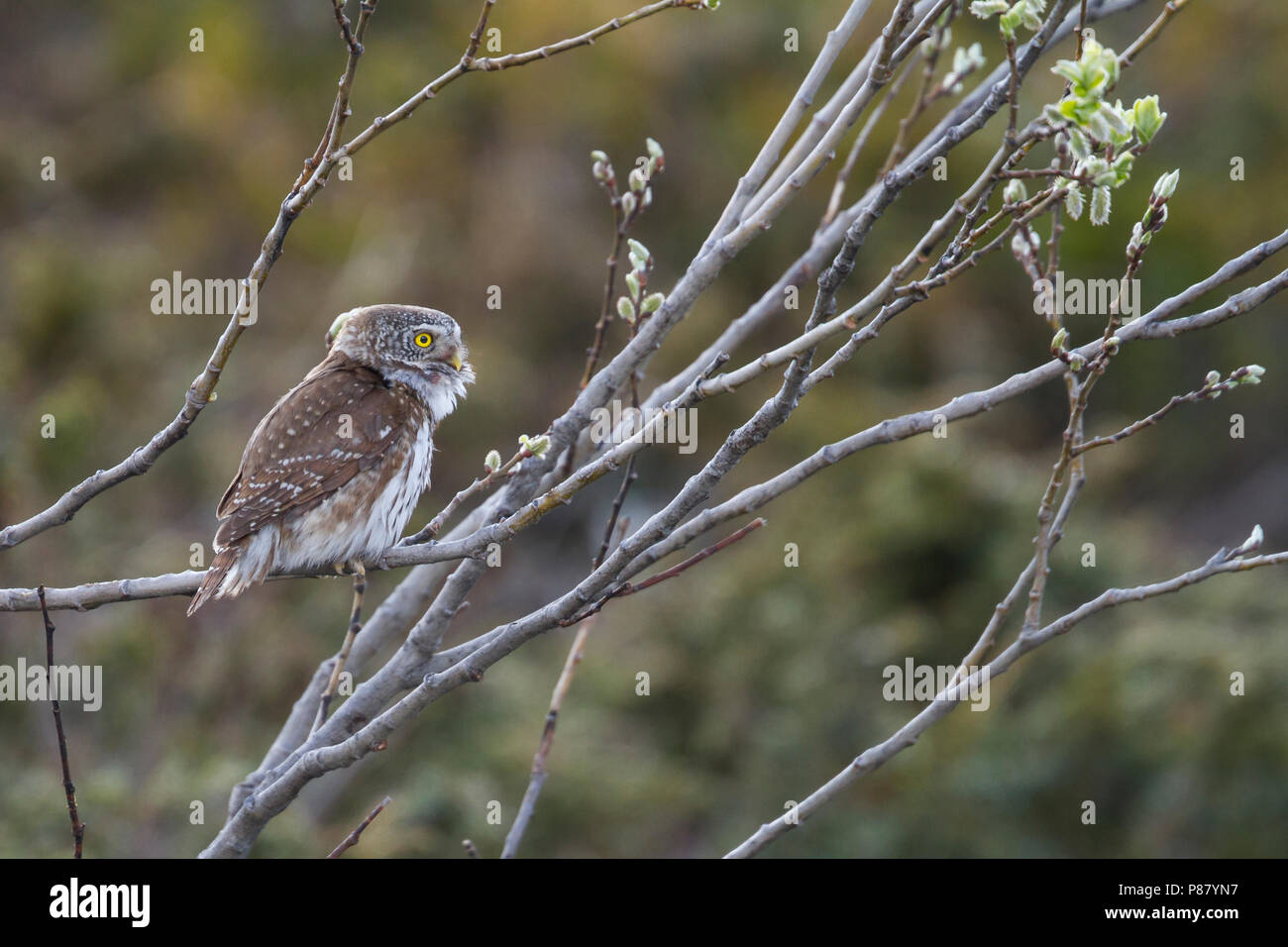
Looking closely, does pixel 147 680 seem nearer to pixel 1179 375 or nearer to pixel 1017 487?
pixel 1017 487

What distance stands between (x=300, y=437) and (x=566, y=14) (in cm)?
1173

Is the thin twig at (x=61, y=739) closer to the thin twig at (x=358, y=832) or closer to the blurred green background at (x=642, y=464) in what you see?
the thin twig at (x=358, y=832)

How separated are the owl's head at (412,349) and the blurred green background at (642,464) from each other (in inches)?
75.1

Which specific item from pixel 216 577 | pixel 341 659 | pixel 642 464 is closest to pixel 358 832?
pixel 341 659

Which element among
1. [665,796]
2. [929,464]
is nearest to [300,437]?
→ [665,796]

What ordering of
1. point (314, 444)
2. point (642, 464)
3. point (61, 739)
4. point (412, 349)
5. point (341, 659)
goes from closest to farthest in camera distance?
point (61, 739), point (341, 659), point (314, 444), point (412, 349), point (642, 464)

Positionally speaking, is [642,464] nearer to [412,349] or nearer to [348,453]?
[412,349]

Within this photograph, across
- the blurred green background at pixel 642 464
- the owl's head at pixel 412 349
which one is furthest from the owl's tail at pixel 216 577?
the blurred green background at pixel 642 464

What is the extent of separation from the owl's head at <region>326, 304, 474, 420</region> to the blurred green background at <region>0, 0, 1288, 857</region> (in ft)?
6.26

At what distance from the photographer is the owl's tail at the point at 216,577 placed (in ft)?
10.5

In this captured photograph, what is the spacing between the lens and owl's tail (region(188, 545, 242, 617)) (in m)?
3.21

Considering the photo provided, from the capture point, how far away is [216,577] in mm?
3336

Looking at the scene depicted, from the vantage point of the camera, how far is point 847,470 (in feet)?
29.6

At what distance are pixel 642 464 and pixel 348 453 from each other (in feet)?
28.4
